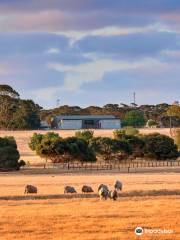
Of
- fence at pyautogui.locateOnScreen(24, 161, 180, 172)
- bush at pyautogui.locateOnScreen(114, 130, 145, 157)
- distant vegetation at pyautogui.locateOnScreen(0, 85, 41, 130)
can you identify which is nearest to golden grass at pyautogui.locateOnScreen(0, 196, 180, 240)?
fence at pyautogui.locateOnScreen(24, 161, 180, 172)

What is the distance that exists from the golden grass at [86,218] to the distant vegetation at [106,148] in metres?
55.9

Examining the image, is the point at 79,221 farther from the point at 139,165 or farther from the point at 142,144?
the point at 142,144

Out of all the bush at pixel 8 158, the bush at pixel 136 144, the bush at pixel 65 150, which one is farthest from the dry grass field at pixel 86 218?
the bush at pixel 136 144

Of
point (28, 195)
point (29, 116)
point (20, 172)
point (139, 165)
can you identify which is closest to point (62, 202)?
point (28, 195)

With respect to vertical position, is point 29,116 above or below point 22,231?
above

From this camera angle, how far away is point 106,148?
3903 inches

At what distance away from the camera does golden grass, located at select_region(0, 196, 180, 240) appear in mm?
24641

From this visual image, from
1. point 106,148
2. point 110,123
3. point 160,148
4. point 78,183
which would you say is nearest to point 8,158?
point 106,148

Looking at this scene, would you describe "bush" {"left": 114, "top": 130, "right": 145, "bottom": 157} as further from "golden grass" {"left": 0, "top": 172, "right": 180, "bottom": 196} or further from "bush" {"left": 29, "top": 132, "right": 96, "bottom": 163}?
"golden grass" {"left": 0, "top": 172, "right": 180, "bottom": 196}

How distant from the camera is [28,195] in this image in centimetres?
4306

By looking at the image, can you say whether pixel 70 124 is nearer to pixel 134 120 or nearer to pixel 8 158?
pixel 134 120

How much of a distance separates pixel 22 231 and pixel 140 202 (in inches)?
483

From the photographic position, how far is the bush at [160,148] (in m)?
101

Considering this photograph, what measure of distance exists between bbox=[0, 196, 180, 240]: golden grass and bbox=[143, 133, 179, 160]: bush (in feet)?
204
